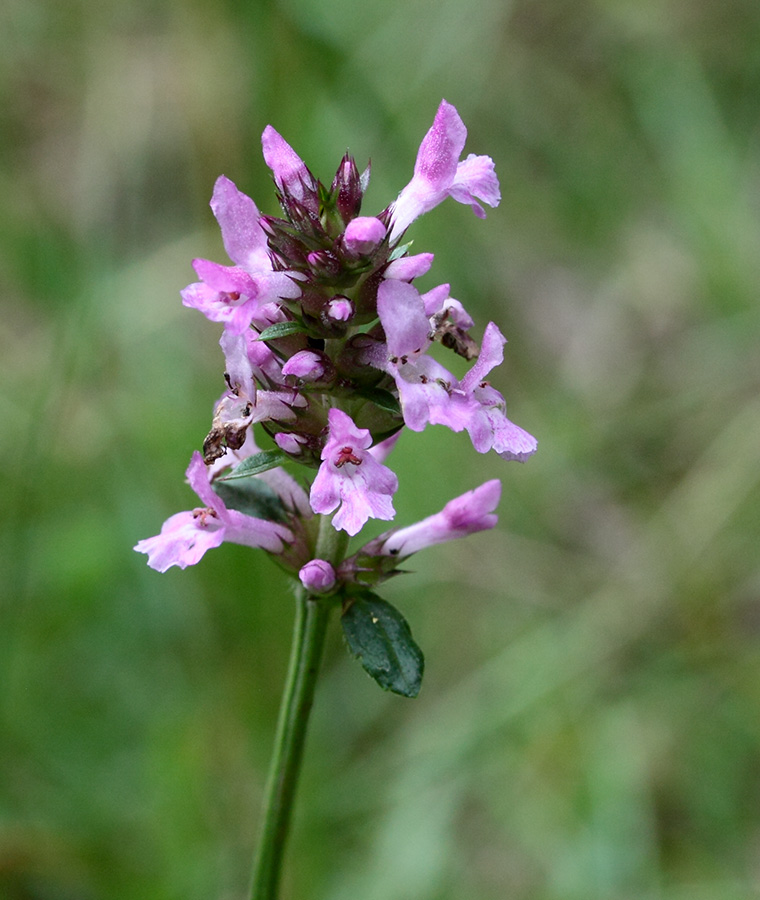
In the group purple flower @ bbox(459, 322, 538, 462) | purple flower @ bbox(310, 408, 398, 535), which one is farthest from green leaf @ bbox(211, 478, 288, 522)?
purple flower @ bbox(459, 322, 538, 462)

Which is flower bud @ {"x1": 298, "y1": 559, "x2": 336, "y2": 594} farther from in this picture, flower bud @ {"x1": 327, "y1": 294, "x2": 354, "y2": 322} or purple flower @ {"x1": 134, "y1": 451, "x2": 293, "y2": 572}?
flower bud @ {"x1": 327, "y1": 294, "x2": 354, "y2": 322}

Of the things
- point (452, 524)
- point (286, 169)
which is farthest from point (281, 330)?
point (452, 524)

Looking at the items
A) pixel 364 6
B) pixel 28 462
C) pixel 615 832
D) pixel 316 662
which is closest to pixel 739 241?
pixel 364 6

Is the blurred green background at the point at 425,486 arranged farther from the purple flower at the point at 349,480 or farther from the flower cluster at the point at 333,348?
the purple flower at the point at 349,480

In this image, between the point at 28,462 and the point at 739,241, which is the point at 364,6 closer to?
the point at 739,241

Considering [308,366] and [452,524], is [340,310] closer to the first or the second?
[308,366]

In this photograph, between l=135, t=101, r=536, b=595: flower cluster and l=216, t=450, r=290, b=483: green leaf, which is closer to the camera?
l=135, t=101, r=536, b=595: flower cluster
